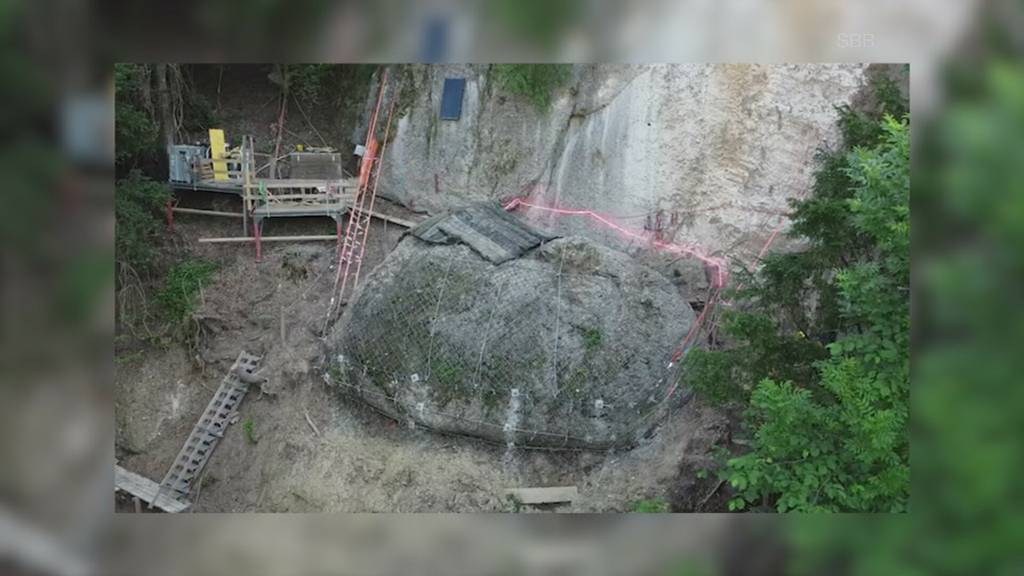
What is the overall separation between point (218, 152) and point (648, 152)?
5.43ft

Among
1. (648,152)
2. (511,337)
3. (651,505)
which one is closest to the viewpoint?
(651,505)

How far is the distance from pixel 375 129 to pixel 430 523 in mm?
1520

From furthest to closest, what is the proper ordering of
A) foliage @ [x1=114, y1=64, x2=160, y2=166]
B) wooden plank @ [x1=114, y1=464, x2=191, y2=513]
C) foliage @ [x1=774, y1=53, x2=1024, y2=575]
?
wooden plank @ [x1=114, y1=464, x2=191, y2=513]
foliage @ [x1=114, y1=64, x2=160, y2=166]
foliage @ [x1=774, y1=53, x2=1024, y2=575]

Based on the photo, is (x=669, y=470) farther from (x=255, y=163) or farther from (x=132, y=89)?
(x=132, y=89)

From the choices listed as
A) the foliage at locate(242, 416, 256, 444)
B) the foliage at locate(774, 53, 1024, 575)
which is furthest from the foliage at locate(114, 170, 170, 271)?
the foliage at locate(774, 53, 1024, 575)

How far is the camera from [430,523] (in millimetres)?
3109

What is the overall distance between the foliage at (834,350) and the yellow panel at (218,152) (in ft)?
6.54

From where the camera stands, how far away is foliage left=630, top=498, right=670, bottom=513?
11.2 feet

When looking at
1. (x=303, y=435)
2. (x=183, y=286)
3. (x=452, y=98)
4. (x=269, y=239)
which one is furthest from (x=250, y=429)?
(x=452, y=98)

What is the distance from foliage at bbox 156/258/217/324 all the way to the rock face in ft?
1.99

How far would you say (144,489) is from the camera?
11.6 feet

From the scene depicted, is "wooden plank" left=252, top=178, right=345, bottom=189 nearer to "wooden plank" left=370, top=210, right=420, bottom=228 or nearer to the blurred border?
"wooden plank" left=370, top=210, right=420, bottom=228
